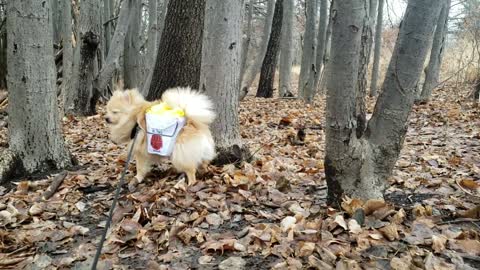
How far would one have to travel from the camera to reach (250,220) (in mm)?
3154

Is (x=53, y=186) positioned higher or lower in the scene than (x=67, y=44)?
lower

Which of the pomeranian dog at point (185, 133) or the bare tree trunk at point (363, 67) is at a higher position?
the bare tree trunk at point (363, 67)

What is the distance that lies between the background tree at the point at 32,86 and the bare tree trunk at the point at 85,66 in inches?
213

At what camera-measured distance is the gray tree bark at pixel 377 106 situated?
265 centimetres

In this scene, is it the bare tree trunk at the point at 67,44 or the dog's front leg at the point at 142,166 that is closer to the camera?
the dog's front leg at the point at 142,166

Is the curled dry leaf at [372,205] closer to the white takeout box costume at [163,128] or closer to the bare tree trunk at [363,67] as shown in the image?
the bare tree trunk at [363,67]

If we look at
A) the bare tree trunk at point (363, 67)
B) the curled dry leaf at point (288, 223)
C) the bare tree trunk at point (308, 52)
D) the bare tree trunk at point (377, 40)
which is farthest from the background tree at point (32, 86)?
the bare tree trunk at point (377, 40)

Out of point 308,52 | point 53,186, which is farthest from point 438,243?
point 308,52

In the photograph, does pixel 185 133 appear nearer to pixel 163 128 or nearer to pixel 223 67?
pixel 163 128

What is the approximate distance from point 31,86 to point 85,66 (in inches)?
228

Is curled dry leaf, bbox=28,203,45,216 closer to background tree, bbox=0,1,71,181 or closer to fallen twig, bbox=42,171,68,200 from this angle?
fallen twig, bbox=42,171,68,200

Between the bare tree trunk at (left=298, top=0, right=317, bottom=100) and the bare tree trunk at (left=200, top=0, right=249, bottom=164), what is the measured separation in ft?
23.3

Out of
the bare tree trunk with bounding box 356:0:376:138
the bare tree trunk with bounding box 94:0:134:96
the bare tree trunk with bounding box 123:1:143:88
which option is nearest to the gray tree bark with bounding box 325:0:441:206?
the bare tree trunk with bounding box 356:0:376:138

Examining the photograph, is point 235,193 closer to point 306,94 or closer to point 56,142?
point 56,142
